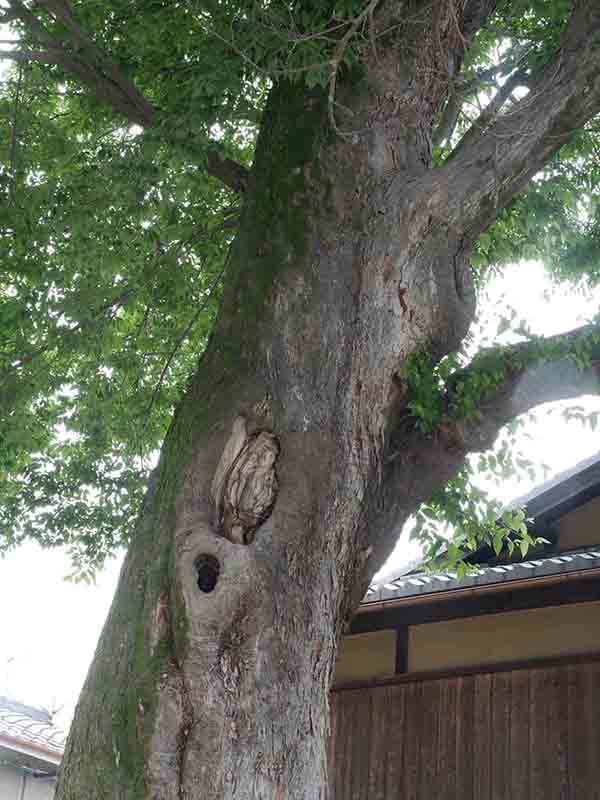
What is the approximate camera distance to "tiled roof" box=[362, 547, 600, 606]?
7.03 m

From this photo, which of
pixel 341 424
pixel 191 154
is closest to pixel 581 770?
pixel 341 424

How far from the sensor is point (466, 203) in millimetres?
5035

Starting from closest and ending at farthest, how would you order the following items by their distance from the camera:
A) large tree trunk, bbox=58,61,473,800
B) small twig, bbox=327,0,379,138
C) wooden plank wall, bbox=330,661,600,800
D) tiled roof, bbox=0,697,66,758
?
large tree trunk, bbox=58,61,473,800
small twig, bbox=327,0,379,138
wooden plank wall, bbox=330,661,600,800
tiled roof, bbox=0,697,66,758

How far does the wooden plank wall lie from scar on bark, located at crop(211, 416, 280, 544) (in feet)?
14.2

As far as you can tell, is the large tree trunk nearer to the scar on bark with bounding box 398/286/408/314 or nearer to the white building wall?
the scar on bark with bounding box 398/286/408/314

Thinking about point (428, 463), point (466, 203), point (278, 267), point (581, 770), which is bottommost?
point (581, 770)

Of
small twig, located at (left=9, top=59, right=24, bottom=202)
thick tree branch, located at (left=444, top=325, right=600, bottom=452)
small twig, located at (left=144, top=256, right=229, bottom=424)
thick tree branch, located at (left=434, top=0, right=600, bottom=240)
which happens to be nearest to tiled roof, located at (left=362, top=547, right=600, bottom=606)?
thick tree branch, located at (left=444, top=325, right=600, bottom=452)

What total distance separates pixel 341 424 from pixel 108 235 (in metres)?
3.36

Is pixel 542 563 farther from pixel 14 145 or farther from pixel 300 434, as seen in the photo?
pixel 14 145

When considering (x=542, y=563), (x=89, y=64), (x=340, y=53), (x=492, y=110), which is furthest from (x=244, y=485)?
(x=542, y=563)

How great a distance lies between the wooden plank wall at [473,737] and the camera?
7.30 metres

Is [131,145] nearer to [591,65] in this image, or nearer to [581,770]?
[591,65]

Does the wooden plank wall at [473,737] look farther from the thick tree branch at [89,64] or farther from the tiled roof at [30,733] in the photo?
the tiled roof at [30,733]

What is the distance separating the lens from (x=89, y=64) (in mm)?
6000
